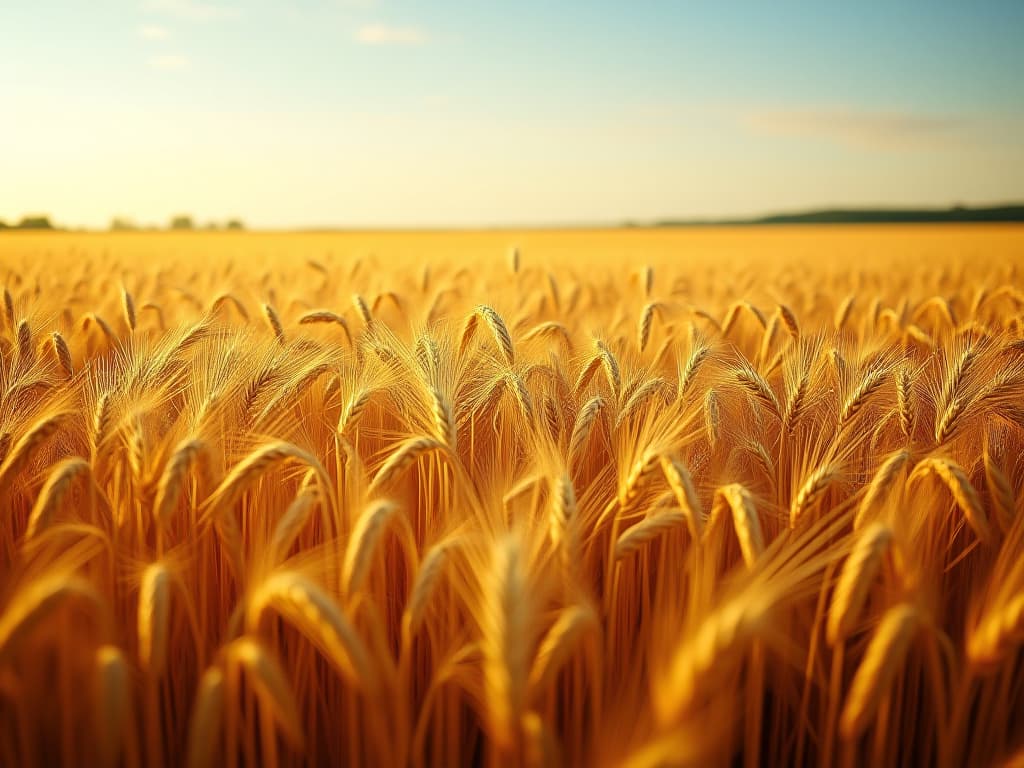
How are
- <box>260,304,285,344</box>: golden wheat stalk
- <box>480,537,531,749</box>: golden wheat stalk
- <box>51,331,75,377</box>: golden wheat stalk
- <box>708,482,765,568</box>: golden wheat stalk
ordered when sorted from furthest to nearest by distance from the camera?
<box>260,304,285,344</box>: golden wheat stalk < <box>51,331,75,377</box>: golden wheat stalk < <box>708,482,765,568</box>: golden wheat stalk < <box>480,537,531,749</box>: golden wheat stalk

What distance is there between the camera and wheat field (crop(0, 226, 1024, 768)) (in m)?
0.87

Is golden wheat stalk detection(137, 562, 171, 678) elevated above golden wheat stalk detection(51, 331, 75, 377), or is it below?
below

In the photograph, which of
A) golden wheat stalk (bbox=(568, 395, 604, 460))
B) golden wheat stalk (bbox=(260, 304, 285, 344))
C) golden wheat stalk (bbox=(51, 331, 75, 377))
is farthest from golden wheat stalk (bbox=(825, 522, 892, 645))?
golden wheat stalk (bbox=(51, 331, 75, 377))

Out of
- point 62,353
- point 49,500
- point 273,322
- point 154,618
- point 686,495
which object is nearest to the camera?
point 154,618

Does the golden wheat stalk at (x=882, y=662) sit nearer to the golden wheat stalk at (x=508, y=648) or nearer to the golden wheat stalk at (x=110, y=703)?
the golden wheat stalk at (x=508, y=648)

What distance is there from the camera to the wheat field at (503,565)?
87cm

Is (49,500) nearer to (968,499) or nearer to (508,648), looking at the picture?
(508,648)

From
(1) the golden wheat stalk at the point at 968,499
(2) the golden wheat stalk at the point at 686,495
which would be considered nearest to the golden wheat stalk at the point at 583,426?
(2) the golden wheat stalk at the point at 686,495

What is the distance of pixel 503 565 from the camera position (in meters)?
0.80

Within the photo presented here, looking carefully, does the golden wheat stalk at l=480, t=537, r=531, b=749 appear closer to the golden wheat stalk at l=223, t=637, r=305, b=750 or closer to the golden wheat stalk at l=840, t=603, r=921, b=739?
the golden wheat stalk at l=223, t=637, r=305, b=750

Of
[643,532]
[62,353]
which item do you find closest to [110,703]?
[643,532]

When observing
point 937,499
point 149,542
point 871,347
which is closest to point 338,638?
point 149,542

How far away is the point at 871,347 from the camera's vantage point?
7.99ft

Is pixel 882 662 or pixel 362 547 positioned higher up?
pixel 362 547
